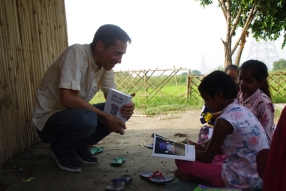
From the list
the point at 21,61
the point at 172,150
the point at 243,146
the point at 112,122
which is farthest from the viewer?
the point at 21,61

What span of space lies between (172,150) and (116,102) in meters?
0.74

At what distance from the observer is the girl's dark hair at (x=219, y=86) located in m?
1.91

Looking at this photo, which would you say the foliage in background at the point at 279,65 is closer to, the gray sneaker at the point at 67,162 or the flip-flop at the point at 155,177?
the flip-flop at the point at 155,177

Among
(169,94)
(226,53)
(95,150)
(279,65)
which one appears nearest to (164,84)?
(169,94)

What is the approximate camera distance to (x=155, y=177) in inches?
89.0

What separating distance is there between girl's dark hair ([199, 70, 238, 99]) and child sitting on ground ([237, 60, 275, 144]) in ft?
2.27

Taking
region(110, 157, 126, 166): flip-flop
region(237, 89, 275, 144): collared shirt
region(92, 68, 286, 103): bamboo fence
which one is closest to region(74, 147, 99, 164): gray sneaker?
region(110, 157, 126, 166): flip-flop

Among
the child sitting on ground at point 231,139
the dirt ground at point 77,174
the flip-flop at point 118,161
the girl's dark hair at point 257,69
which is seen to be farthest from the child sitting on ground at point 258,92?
the flip-flop at point 118,161

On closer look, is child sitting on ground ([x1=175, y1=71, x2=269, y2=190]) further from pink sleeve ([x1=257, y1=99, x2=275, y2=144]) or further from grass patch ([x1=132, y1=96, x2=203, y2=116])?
grass patch ([x1=132, y1=96, x2=203, y2=116])

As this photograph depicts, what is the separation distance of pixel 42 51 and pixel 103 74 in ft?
3.33

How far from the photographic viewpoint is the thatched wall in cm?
250

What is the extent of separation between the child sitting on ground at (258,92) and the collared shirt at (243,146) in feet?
1.98

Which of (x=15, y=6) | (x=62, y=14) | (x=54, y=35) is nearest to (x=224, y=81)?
(x=15, y=6)

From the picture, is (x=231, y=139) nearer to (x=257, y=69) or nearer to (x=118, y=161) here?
(x=257, y=69)
